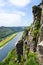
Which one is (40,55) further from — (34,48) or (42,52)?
(34,48)

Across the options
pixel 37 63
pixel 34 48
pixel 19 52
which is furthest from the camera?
pixel 19 52

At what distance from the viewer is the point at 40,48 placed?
2600 cm

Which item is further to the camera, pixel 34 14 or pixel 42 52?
pixel 34 14

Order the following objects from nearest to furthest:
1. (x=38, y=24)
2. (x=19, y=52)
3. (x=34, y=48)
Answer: (x=34, y=48)
(x=38, y=24)
(x=19, y=52)

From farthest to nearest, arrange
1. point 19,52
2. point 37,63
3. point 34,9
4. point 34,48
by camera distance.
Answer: point 19,52, point 34,9, point 34,48, point 37,63

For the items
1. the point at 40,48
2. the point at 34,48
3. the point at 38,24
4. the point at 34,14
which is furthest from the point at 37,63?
the point at 34,14

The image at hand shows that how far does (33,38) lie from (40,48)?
16796 mm

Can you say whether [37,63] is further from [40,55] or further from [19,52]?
[19,52]

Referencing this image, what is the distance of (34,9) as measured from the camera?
155ft

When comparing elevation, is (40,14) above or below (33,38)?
above

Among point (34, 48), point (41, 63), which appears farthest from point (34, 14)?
point (41, 63)

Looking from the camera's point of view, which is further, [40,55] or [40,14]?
[40,14]

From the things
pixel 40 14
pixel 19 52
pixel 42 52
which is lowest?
pixel 19 52

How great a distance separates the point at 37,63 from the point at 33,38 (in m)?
13.4
